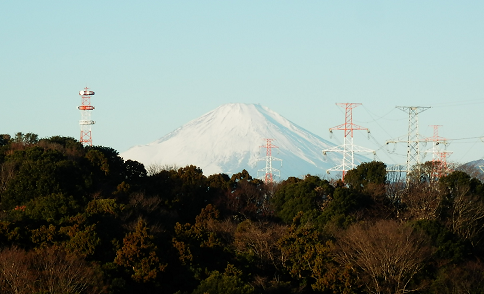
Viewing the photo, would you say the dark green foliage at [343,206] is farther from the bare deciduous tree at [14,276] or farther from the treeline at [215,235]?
the bare deciduous tree at [14,276]

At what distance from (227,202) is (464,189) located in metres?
15.1

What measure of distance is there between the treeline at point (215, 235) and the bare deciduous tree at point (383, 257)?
0.23ft

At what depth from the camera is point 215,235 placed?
39.0 m

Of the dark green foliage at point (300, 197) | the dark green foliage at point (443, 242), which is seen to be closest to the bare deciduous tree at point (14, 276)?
the dark green foliage at point (443, 242)

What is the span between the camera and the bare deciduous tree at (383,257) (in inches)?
1347

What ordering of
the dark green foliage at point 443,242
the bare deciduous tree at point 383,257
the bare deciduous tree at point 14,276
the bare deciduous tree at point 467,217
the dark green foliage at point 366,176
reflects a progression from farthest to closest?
the dark green foliage at point 366,176 → the bare deciduous tree at point 467,217 → the dark green foliage at point 443,242 → the bare deciduous tree at point 383,257 → the bare deciduous tree at point 14,276

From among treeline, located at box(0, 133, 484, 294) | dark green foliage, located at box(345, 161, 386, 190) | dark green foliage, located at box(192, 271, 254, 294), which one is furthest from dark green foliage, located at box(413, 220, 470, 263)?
dark green foliage, located at box(345, 161, 386, 190)

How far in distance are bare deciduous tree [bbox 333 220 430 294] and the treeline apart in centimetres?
7

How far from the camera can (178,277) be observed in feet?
110

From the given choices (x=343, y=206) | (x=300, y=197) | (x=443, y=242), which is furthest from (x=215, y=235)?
(x=300, y=197)

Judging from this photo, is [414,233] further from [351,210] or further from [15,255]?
[15,255]

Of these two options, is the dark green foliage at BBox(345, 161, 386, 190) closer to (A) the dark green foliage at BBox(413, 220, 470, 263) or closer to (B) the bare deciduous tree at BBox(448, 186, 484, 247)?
(B) the bare deciduous tree at BBox(448, 186, 484, 247)

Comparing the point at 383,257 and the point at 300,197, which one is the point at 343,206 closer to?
the point at 300,197

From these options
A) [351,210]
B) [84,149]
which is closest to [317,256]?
[351,210]
